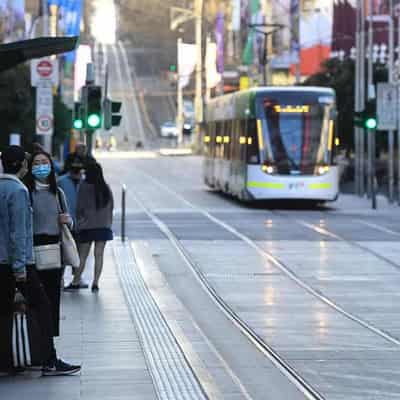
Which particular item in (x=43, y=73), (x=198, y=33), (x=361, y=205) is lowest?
(x=361, y=205)

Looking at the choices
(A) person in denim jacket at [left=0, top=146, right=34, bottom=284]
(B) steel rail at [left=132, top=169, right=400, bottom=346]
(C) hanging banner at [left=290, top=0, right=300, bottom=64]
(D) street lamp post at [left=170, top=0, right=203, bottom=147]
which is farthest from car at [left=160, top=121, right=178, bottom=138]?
(A) person in denim jacket at [left=0, top=146, right=34, bottom=284]

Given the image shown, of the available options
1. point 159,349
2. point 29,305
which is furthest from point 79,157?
point 29,305

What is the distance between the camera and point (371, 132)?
49000 millimetres

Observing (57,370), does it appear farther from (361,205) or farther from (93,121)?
(361,205)

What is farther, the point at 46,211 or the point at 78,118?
the point at 78,118

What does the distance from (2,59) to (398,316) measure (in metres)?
5.37

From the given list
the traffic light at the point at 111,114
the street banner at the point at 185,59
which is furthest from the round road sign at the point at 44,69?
the street banner at the point at 185,59

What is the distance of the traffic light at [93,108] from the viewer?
3141cm

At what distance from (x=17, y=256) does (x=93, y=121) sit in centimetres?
2005

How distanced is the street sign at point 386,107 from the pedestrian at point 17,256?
33.2 meters

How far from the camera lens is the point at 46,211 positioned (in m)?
12.7

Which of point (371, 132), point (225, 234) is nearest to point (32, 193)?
point (225, 234)

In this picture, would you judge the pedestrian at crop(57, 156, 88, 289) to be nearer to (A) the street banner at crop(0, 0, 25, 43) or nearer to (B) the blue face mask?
(B) the blue face mask

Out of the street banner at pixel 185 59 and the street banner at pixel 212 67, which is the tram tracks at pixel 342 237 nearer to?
the street banner at pixel 212 67
